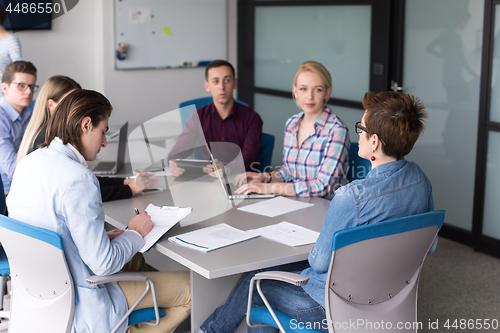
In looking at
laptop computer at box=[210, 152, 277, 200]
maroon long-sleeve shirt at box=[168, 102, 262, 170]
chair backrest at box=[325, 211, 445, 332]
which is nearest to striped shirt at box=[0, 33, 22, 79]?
maroon long-sleeve shirt at box=[168, 102, 262, 170]

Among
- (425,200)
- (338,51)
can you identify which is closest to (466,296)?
(425,200)

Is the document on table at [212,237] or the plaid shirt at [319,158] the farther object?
the plaid shirt at [319,158]

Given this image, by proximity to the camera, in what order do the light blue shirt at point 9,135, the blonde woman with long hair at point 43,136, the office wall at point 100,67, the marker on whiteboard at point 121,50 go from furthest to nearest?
the marker on whiteboard at point 121,50 → the office wall at point 100,67 → the light blue shirt at point 9,135 → the blonde woman with long hair at point 43,136

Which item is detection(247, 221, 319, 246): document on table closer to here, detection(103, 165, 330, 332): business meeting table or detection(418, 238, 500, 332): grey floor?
detection(103, 165, 330, 332): business meeting table

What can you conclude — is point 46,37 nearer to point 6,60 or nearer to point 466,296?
point 6,60

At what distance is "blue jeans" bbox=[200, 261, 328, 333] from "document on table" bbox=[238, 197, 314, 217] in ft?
0.99

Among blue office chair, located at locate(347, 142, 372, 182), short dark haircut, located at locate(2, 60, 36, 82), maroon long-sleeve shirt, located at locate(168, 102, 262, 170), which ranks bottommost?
blue office chair, located at locate(347, 142, 372, 182)

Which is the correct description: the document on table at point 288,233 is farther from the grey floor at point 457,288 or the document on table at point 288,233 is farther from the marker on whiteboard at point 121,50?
the marker on whiteboard at point 121,50

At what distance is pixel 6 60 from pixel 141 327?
3.13 m

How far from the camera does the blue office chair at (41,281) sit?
5.37ft

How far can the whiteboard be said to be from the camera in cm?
525

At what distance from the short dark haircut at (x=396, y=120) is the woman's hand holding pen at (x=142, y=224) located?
90 cm

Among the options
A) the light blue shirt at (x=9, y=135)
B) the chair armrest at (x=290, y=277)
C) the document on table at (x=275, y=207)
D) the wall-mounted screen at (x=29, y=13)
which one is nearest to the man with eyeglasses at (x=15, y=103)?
the light blue shirt at (x=9, y=135)

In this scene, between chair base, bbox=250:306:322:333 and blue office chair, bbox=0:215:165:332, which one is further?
chair base, bbox=250:306:322:333
